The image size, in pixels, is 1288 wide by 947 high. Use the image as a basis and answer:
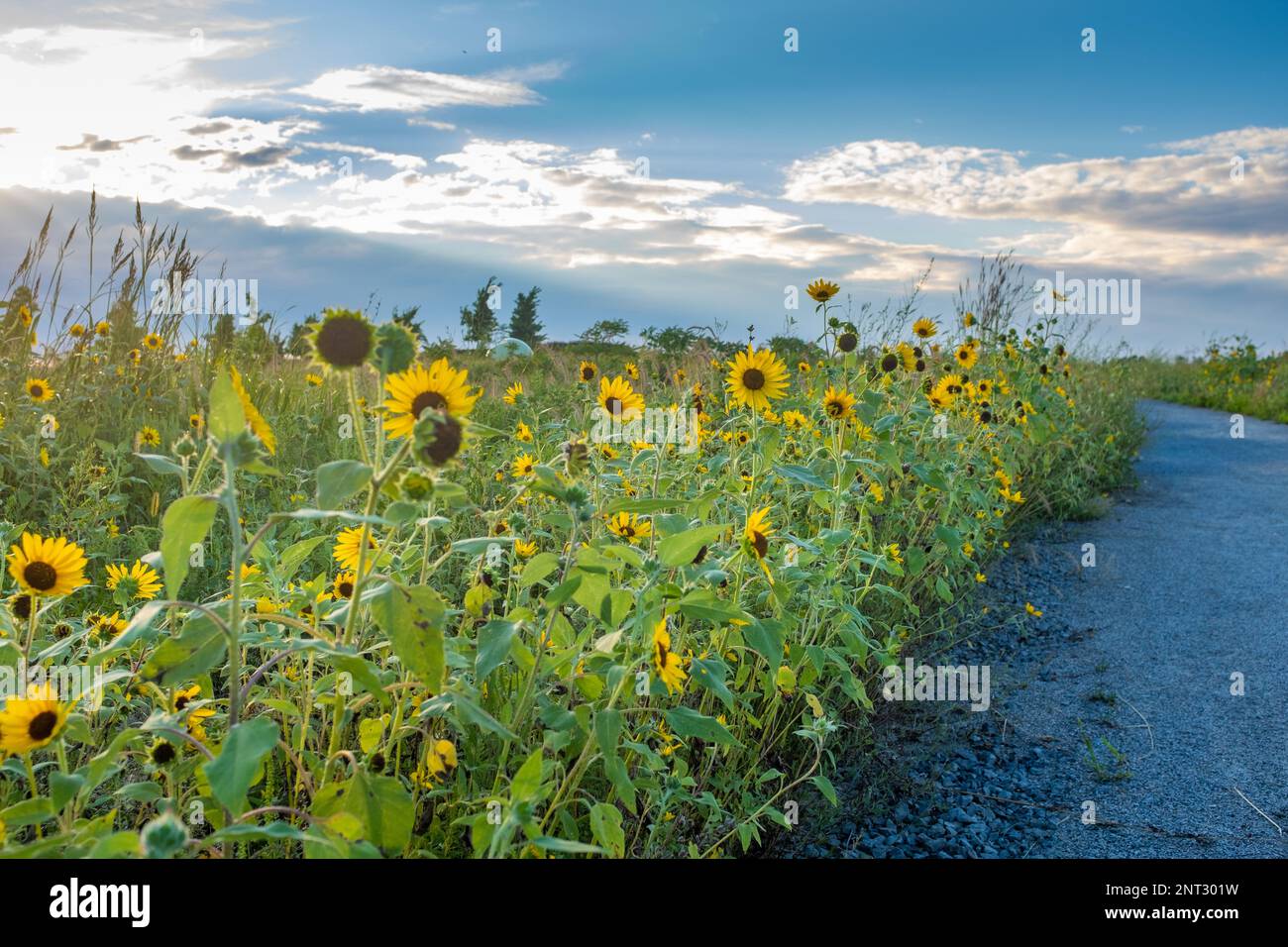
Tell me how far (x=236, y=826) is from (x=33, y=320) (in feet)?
20.7

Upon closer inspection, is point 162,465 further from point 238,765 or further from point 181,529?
point 238,765

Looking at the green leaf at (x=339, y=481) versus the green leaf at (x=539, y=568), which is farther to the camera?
the green leaf at (x=539, y=568)

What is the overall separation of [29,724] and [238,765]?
506mm

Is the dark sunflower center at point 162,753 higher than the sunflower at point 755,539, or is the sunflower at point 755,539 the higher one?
the sunflower at point 755,539

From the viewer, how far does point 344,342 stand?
1.35 metres

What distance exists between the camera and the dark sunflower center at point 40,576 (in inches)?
77.1

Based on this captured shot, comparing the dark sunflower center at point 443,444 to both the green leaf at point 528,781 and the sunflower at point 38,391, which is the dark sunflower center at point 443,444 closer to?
the green leaf at point 528,781

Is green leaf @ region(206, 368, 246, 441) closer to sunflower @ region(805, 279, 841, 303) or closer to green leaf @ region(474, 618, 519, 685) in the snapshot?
green leaf @ region(474, 618, 519, 685)

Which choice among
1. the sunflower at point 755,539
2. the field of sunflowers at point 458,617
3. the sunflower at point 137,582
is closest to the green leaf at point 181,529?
the field of sunflowers at point 458,617

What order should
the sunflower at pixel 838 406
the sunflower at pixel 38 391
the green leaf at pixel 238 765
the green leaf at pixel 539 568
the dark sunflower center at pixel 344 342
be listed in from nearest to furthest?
the green leaf at pixel 238 765
the dark sunflower center at pixel 344 342
the green leaf at pixel 539 568
the sunflower at pixel 838 406
the sunflower at pixel 38 391

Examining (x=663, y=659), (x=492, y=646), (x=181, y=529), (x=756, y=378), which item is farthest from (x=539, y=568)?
(x=756, y=378)
